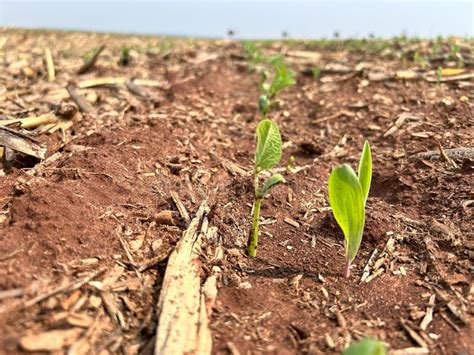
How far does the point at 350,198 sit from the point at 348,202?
3 cm

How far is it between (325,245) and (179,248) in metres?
0.76

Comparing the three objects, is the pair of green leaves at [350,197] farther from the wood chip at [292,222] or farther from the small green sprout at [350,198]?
the wood chip at [292,222]

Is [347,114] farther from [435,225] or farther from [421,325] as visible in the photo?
[421,325]

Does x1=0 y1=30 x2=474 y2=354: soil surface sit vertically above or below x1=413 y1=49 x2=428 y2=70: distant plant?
below

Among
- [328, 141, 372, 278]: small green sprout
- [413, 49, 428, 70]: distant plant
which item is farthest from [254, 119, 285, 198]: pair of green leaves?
[413, 49, 428, 70]: distant plant

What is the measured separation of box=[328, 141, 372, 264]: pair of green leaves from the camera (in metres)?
1.88

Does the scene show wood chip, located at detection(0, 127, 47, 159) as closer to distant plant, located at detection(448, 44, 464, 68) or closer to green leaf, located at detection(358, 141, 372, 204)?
green leaf, located at detection(358, 141, 372, 204)

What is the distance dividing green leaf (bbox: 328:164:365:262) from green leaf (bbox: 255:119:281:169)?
0.35 m

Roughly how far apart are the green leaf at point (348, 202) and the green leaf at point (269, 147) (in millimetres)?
346

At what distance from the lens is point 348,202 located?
196 cm

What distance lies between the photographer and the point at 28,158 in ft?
9.31

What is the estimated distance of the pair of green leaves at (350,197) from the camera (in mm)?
1875

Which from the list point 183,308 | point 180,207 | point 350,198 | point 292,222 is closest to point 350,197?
point 350,198

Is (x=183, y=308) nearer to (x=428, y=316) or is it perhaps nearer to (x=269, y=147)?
(x=269, y=147)
